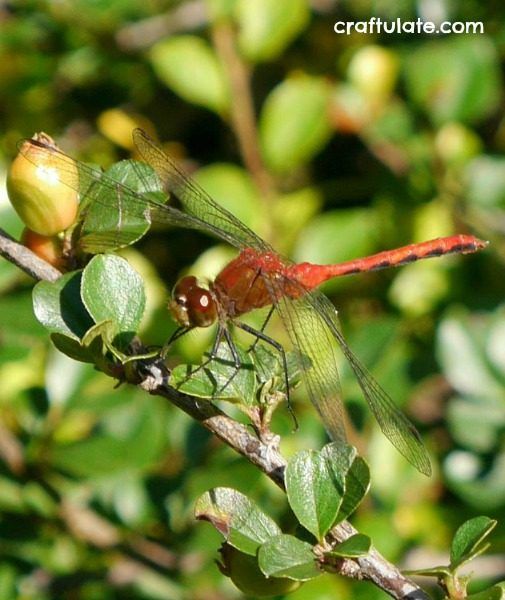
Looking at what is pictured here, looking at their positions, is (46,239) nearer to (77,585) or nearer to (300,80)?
(77,585)

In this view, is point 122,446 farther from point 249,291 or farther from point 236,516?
point 236,516

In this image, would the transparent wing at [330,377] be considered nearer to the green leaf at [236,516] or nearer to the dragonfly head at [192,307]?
the dragonfly head at [192,307]

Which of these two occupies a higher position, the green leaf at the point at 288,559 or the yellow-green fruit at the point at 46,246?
the yellow-green fruit at the point at 46,246

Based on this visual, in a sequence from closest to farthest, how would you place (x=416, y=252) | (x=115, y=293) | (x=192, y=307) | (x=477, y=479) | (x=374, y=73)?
(x=115, y=293)
(x=192, y=307)
(x=477, y=479)
(x=416, y=252)
(x=374, y=73)

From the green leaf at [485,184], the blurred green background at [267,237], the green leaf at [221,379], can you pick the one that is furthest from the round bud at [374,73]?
the green leaf at [221,379]

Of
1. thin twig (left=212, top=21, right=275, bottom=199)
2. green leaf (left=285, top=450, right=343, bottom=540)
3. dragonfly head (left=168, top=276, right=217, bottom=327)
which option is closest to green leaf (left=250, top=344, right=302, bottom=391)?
green leaf (left=285, top=450, right=343, bottom=540)

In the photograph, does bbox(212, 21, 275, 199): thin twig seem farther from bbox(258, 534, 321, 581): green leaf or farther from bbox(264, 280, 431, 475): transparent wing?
bbox(258, 534, 321, 581): green leaf

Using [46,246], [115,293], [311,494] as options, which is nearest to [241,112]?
[46,246]
